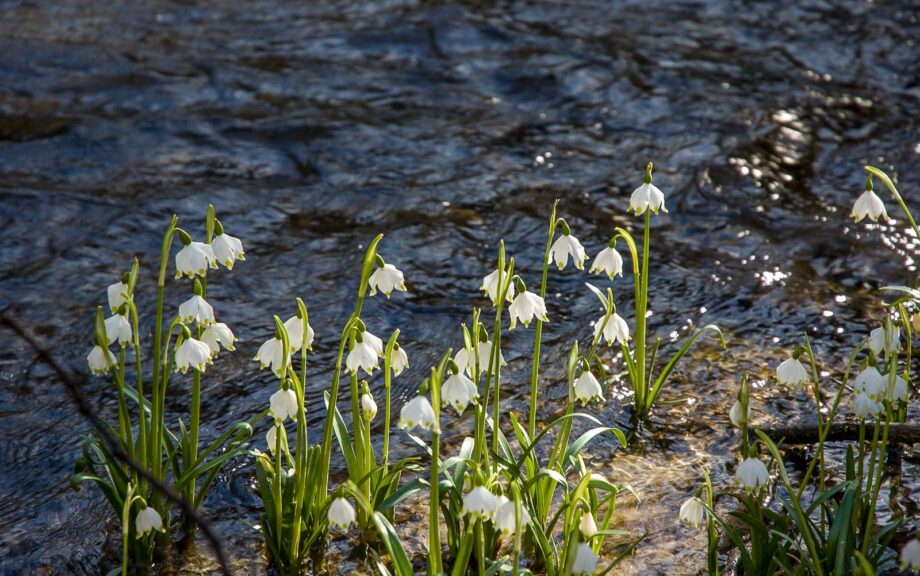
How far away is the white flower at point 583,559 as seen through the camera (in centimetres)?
267

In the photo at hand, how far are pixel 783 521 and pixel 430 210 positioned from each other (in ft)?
12.5

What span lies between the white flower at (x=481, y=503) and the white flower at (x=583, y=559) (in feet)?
0.85

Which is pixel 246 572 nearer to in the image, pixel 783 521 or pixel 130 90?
pixel 783 521

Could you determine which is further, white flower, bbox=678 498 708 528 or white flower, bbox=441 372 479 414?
white flower, bbox=678 498 708 528

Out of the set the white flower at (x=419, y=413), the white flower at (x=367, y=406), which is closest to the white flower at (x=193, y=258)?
the white flower at (x=367, y=406)

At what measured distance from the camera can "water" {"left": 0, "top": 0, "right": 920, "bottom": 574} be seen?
4227 millimetres

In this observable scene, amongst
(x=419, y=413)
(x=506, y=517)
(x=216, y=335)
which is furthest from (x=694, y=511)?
(x=216, y=335)

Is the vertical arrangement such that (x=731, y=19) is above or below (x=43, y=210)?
above

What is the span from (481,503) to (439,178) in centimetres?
445

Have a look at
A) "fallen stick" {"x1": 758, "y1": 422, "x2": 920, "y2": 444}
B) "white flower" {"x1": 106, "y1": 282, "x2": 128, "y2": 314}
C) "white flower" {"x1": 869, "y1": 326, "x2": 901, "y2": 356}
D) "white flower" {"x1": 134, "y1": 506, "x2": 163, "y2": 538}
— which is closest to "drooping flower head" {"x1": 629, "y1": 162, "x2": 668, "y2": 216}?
"white flower" {"x1": 869, "y1": 326, "x2": 901, "y2": 356}

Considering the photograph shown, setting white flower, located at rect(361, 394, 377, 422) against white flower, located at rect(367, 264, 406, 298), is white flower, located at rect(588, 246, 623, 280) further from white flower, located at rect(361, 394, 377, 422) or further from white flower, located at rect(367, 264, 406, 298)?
white flower, located at rect(361, 394, 377, 422)

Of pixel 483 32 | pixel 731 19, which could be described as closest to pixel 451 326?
pixel 483 32

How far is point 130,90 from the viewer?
26.7 feet

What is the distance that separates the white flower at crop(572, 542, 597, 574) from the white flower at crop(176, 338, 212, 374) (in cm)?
123
